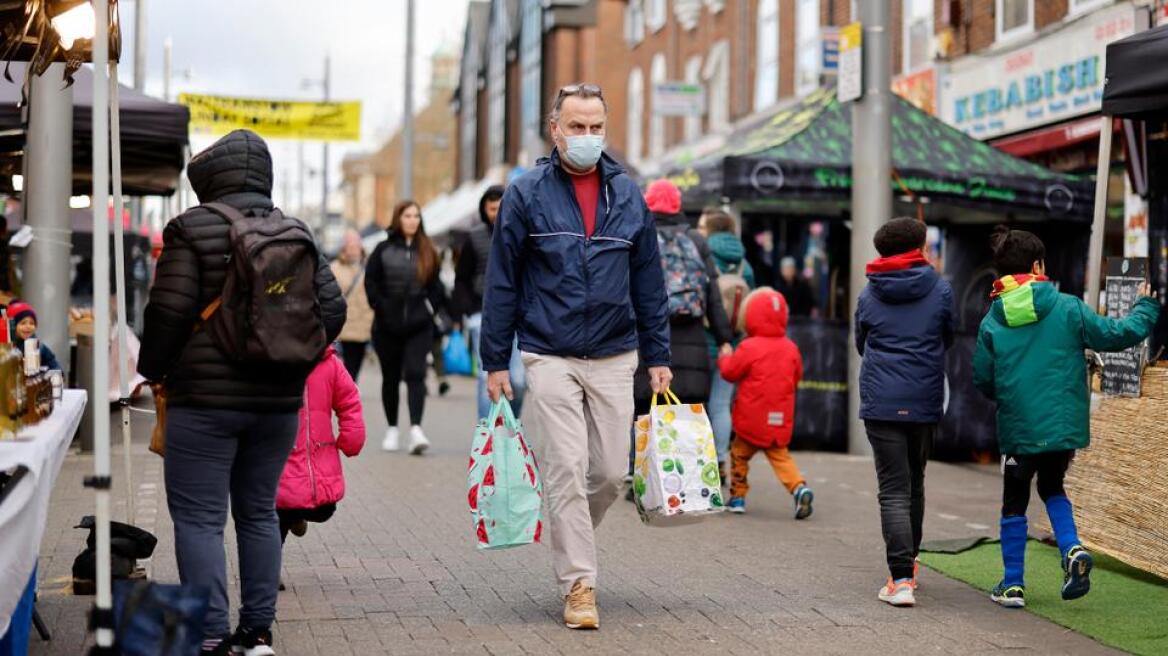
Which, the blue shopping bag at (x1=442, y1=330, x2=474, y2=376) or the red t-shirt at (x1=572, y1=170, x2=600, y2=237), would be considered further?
the blue shopping bag at (x1=442, y1=330, x2=474, y2=376)

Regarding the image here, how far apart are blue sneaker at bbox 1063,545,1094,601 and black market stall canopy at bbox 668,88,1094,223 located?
695 cm

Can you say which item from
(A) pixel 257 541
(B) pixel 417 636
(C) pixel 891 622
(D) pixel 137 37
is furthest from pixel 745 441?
(D) pixel 137 37

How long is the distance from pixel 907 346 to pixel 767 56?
862 inches

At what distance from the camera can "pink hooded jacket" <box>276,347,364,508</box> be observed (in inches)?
253

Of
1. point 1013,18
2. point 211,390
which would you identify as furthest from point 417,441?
point 1013,18

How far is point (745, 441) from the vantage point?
32.2 feet

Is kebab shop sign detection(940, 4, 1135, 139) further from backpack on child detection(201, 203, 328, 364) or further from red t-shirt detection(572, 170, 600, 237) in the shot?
backpack on child detection(201, 203, 328, 364)

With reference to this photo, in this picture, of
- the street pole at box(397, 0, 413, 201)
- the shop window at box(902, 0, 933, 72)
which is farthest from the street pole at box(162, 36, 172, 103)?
the shop window at box(902, 0, 933, 72)

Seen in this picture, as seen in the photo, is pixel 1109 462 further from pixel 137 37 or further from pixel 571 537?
pixel 137 37

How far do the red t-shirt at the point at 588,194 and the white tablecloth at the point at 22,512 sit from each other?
218 cm

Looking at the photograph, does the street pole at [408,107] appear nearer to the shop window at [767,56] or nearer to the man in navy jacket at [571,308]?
the shop window at [767,56]

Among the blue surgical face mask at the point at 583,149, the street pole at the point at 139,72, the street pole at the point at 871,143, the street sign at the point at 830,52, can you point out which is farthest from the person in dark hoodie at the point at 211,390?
the street pole at the point at 139,72

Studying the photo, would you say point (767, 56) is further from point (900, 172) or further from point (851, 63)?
point (851, 63)

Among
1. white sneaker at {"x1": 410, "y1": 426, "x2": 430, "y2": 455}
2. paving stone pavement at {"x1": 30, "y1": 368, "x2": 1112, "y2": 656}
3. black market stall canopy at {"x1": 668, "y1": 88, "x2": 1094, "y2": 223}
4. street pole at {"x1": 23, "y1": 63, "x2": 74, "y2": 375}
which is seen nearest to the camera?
paving stone pavement at {"x1": 30, "y1": 368, "x2": 1112, "y2": 656}
